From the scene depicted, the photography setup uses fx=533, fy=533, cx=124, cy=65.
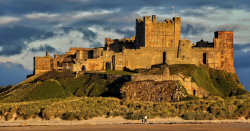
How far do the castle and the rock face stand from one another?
1299cm

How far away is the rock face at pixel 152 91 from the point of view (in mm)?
61781

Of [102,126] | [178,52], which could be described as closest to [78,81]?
[178,52]

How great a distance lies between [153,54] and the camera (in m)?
78.8

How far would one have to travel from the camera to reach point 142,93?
62.8 m

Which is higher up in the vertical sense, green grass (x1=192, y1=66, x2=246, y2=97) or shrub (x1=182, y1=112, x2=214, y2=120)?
green grass (x1=192, y1=66, x2=246, y2=97)

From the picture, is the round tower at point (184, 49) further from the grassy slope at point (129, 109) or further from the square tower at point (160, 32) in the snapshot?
the grassy slope at point (129, 109)

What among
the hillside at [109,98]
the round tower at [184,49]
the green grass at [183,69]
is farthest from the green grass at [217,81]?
the round tower at [184,49]

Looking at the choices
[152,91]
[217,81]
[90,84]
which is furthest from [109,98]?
[217,81]

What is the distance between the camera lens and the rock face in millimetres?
61781

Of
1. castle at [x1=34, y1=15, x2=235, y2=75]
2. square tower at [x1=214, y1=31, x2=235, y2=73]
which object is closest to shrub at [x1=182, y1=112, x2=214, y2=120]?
castle at [x1=34, y1=15, x2=235, y2=75]

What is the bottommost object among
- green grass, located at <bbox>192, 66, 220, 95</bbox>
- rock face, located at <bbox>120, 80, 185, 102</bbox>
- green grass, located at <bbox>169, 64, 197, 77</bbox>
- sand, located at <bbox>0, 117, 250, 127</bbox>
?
sand, located at <bbox>0, 117, 250, 127</bbox>

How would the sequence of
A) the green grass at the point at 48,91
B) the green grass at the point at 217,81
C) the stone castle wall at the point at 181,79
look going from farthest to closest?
the green grass at the point at 217,81, the green grass at the point at 48,91, the stone castle wall at the point at 181,79

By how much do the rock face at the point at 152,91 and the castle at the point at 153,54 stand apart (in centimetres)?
1299

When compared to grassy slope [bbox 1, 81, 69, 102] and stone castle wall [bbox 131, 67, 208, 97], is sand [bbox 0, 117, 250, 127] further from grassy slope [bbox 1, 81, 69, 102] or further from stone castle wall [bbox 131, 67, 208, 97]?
grassy slope [bbox 1, 81, 69, 102]
